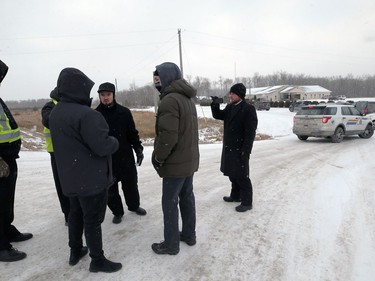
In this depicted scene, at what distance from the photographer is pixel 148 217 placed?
13.3 feet

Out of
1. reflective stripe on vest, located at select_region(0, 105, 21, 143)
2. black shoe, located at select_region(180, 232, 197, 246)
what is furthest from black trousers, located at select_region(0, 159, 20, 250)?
black shoe, located at select_region(180, 232, 197, 246)

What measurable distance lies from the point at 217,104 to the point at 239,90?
1.34 feet

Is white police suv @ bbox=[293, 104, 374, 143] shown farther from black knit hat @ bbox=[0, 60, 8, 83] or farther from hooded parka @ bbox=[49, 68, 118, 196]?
black knit hat @ bbox=[0, 60, 8, 83]

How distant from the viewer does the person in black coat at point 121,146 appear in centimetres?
369

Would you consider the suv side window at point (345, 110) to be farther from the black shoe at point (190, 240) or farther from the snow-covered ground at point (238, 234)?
the black shoe at point (190, 240)

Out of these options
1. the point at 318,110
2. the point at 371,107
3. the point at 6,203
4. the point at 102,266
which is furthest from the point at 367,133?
the point at 6,203

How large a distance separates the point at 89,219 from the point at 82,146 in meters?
0.72

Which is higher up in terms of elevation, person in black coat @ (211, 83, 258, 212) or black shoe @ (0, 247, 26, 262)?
person in black coat @ (211, 83, 258, 212)

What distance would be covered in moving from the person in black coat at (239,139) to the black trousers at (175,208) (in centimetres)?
120

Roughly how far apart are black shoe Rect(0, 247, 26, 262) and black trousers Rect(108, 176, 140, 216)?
1160mm

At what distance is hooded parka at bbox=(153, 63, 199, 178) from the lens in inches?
108

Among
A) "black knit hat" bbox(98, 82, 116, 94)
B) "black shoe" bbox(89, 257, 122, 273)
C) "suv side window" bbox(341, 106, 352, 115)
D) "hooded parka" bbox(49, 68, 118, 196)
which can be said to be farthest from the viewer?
"suv side window" bbox(341, 106, 352, 115)

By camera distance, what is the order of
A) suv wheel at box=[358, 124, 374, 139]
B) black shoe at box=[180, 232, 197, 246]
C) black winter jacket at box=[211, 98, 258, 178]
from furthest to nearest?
suv wheel at box=[358, 124, 374, 139] → black winter jacket at box=[211, 98, 258, 178] → black shoe at box=[180, 232, 197, 246]

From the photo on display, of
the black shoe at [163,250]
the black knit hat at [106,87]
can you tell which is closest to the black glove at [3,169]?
the black knit hat at [106,87]
